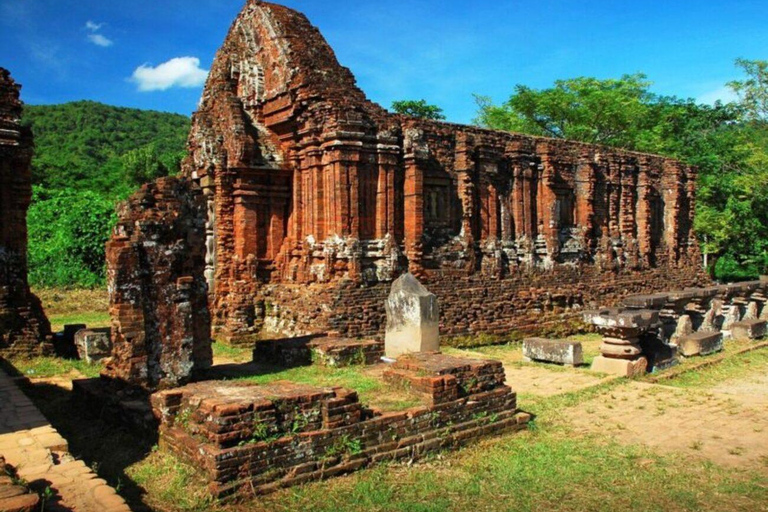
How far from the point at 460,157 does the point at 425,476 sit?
9.83m

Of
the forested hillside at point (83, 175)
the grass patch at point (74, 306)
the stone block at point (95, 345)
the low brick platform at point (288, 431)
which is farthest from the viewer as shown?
the forested hillside at point (83, 175)

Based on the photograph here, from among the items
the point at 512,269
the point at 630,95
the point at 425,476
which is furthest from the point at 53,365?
the point at 630,95

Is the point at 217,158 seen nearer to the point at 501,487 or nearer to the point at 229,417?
the point at 229,417

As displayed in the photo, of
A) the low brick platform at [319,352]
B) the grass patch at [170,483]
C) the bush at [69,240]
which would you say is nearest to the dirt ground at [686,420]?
the low brick platform at [319,352]

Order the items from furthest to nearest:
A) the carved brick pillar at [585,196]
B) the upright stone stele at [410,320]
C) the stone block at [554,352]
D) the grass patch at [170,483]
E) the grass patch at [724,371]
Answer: the carved brick pillar at [585,196], the stone block at [554,352], the grass patch at [724,371], the upright stone stele at [410,320], the grass patch at [170,483]

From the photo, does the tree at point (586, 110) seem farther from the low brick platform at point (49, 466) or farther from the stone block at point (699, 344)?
the low brick platform at point (49, 466)

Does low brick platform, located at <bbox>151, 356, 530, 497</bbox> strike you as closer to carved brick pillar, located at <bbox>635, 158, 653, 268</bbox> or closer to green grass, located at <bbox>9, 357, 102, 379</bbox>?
green grass, located at <bbox>9, 357, 102, 379</bbox>

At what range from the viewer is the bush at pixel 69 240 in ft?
74.9

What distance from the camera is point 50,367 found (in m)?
10.9

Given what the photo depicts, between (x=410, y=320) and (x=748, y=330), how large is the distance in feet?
31.0

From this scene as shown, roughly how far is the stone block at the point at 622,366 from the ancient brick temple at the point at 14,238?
10.0 m

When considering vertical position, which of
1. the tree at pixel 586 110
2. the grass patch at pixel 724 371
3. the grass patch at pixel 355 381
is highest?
the tree at pixel 586 110

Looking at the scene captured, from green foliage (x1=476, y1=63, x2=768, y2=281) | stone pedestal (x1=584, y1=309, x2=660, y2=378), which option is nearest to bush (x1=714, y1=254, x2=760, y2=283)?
green foliage (x1=476, y1=63, x2=768, y2=281)

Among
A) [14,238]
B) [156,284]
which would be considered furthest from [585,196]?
[14,238]
